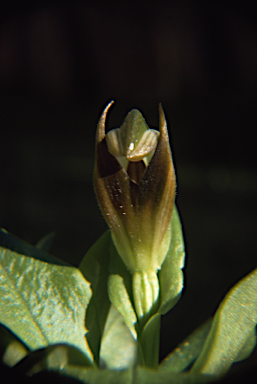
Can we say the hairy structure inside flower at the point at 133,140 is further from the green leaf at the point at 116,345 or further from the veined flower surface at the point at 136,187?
the green leaf at the point at 116,345

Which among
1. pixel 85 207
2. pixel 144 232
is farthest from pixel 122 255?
pixel 85 207

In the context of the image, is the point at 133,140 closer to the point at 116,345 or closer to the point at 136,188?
the point at 136,188

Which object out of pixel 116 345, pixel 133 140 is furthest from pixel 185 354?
pixel 133 140

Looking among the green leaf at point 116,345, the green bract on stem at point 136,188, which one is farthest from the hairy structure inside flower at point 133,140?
the green leaf at point 116,345

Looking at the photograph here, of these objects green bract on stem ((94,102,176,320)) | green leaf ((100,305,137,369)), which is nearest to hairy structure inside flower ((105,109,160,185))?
green bract on stem ((94,102,176,320))

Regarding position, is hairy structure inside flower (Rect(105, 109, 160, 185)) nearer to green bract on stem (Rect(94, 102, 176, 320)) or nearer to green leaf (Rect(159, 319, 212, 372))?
green bract on stem (Rect(94, 102, 176, 320))
